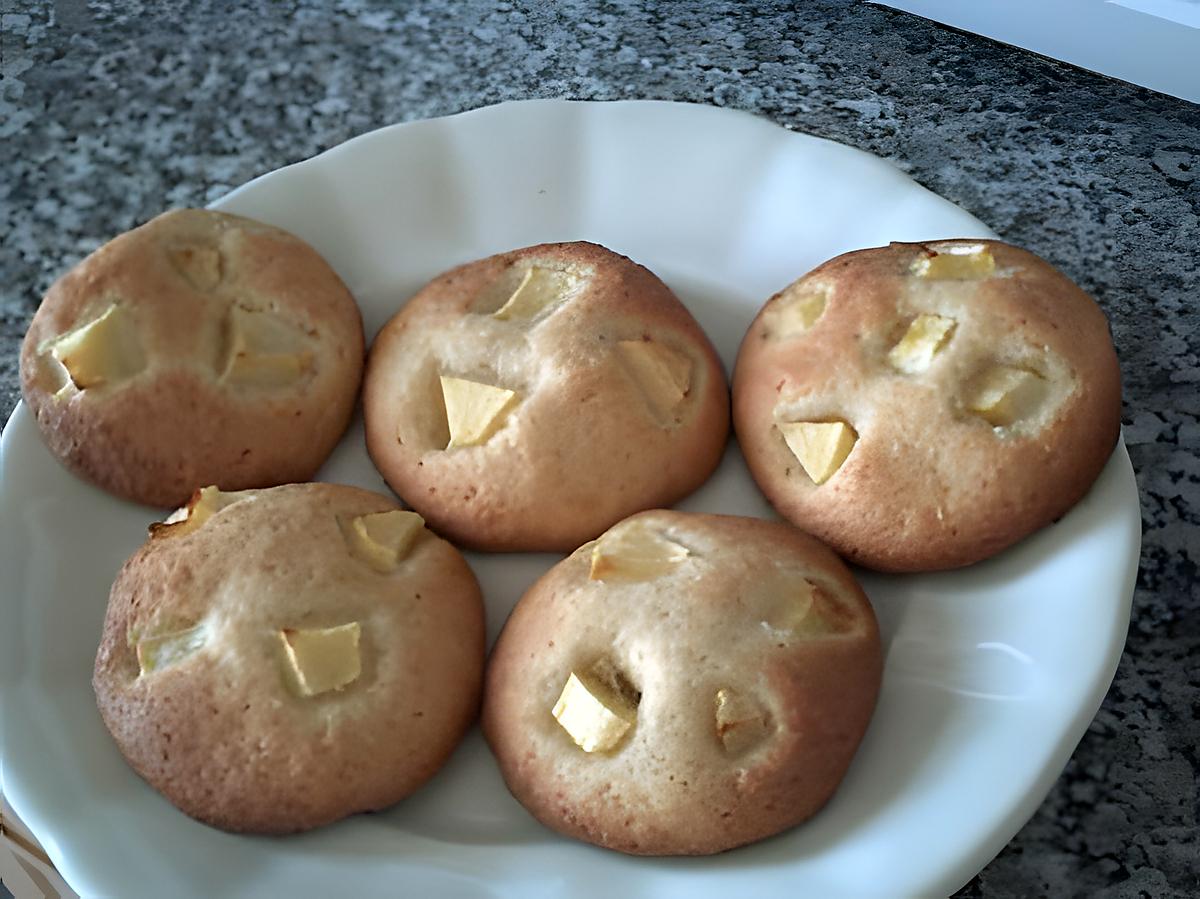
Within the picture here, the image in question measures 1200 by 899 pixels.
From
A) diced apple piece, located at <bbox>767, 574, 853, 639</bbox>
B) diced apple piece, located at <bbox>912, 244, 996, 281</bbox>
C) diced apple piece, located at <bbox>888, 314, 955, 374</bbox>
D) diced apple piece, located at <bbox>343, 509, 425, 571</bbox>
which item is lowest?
diced apple piece, located at <bbox>343, 509, 425, 571</bbox>

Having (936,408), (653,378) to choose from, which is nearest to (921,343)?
(936,408)

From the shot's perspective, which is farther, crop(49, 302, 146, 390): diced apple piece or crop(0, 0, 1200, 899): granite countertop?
crop(0, 0, 1200, 899): granite countertop

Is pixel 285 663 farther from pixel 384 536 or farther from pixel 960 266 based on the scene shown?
pixel 960 266

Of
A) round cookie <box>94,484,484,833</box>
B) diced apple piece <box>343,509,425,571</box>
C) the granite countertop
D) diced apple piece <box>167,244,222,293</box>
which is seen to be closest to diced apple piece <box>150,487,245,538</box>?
round cookie <box>94,484,484,833</box>

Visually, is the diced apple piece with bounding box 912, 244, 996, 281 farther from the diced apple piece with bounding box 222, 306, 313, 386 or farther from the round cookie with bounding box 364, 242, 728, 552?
the diced apple piece with bounding box 222, 306, 313, 386

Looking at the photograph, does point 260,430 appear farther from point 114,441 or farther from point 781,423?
point 781,423

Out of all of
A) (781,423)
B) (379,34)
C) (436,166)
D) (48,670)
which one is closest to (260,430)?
(48,670)
